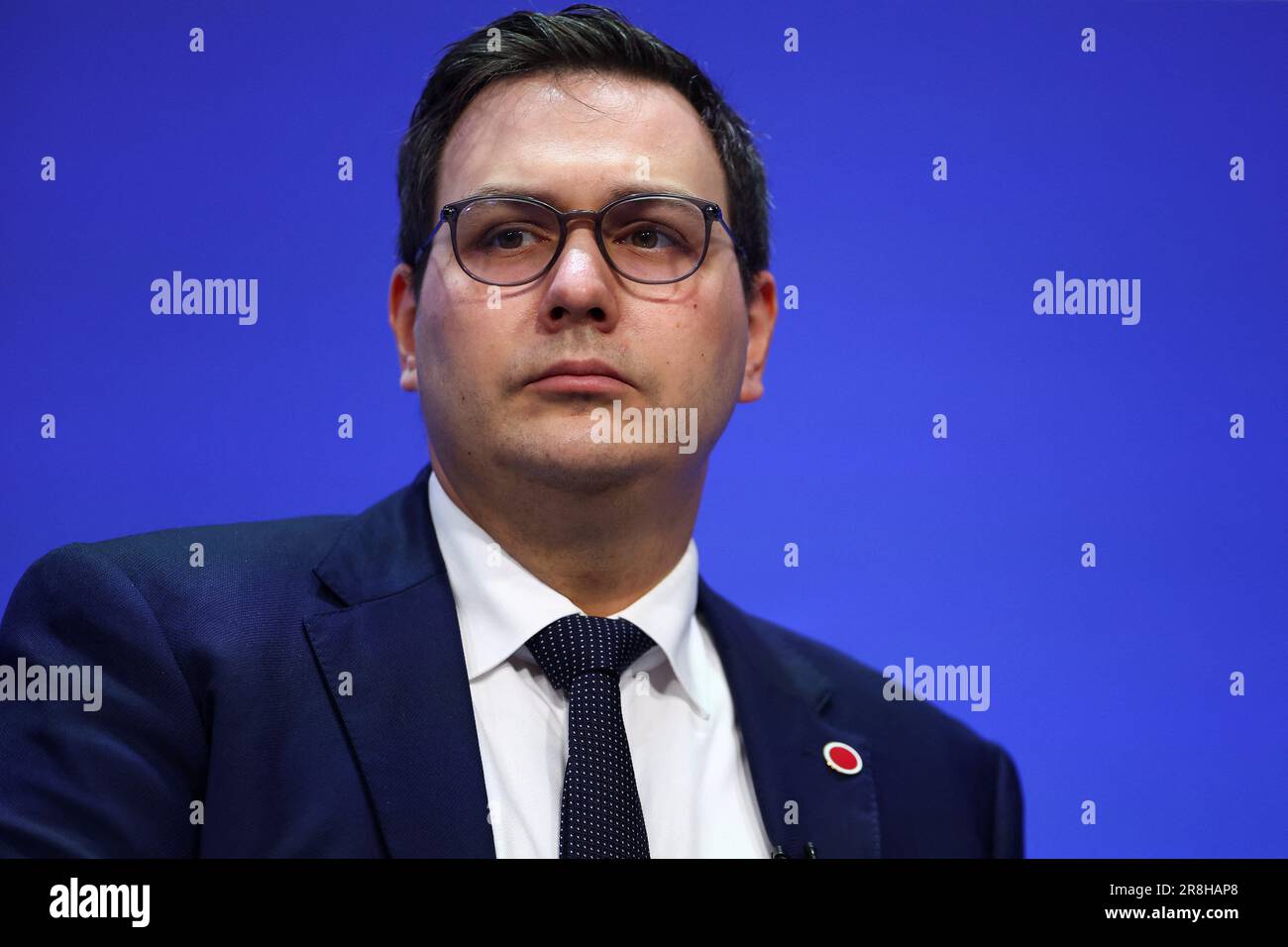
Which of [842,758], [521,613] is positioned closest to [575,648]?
[521,613]

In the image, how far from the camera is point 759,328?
8.43ft

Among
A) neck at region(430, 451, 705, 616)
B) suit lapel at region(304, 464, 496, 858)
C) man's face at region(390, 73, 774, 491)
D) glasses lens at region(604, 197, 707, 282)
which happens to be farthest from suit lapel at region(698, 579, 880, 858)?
glasses lens at region(604, 197, 707, 282)

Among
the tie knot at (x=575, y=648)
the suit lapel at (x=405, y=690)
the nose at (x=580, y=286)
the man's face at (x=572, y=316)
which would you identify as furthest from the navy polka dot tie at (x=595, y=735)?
the nose at (x=580, y=286)

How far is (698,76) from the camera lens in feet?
8.07

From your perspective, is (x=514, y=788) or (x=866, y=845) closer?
(x=514, y=788)

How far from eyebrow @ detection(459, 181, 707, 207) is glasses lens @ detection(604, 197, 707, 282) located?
0.06 ft

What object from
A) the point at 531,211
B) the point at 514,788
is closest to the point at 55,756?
the point at 514,788

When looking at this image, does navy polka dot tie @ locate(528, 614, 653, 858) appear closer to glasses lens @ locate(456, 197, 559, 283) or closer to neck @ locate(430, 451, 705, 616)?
neck @ locate(430, 451, 705, 616)

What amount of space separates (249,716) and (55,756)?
285 mm

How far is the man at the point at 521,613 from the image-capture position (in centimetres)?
200

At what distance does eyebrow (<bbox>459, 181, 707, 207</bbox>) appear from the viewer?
2.20 metres

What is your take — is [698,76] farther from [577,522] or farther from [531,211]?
[577,522]

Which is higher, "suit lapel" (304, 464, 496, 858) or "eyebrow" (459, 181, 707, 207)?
"eyebrow" (459, 181, 707, 207)

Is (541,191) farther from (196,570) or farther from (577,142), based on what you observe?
(196,570)
